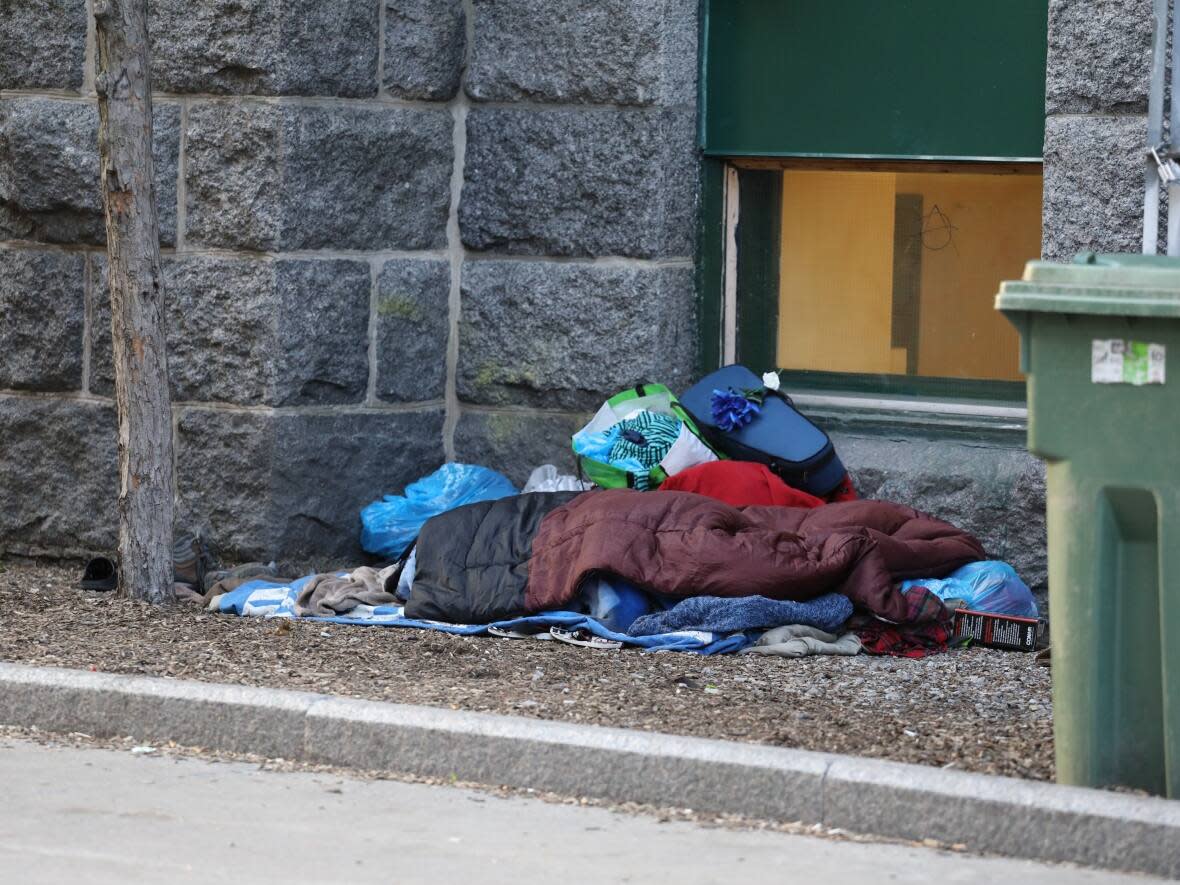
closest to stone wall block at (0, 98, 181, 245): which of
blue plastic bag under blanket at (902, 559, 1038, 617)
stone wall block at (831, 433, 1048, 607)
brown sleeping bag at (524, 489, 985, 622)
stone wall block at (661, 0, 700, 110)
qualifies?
stone wall block at (661, 0, 700, 110)

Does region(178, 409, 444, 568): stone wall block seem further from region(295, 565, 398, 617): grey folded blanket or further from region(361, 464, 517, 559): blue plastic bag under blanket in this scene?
region(295, 565, 398, 617): grey folded blanket

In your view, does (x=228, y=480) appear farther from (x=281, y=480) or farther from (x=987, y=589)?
(x=987, y=589)

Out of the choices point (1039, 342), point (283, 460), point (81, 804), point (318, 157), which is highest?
point (318, 157)

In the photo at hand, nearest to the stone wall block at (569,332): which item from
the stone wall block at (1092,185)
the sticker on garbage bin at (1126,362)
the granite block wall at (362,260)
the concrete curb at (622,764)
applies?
the granite block wall at (362,260)

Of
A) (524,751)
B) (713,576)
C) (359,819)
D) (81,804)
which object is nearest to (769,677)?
(713,576)

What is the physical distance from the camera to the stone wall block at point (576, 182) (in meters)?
7.52

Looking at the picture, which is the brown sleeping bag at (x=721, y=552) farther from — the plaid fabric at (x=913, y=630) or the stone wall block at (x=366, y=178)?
the stone wall block at (x=366, y=178)

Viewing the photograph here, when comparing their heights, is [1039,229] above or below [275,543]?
above

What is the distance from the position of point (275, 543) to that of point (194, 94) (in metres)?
1.63

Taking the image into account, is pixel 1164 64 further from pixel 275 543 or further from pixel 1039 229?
pixel 275 543

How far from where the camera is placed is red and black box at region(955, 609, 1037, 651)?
6512mm

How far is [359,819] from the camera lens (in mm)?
4633

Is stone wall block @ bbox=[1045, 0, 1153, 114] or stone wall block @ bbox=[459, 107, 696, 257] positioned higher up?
stone wall block @ bbox=[1045, 0, 1153, 114]

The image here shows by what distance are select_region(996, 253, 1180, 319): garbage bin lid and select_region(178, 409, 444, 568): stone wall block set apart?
3500 mm
